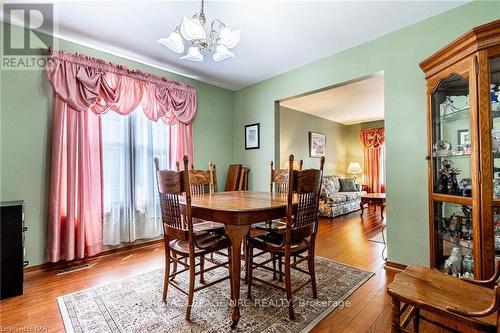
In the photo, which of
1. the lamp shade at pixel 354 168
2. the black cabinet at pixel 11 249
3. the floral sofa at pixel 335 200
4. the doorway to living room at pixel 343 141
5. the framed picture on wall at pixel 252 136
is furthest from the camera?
the lamp shade at pixel 354 168

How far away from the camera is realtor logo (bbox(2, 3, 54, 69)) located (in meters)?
2.24

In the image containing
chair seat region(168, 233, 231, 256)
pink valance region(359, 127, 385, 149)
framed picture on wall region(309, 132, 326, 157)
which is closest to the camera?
chair seat region(168, 233, 231, 256)

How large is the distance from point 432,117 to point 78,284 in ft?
11.5

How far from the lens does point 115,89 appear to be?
9.47 ft

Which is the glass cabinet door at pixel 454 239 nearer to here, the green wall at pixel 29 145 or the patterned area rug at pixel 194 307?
the patterned area rug at pixel 194 307

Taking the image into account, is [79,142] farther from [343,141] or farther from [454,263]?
[343,141]

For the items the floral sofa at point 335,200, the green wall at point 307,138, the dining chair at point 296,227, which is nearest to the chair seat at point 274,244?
the dining chair at point 296,227

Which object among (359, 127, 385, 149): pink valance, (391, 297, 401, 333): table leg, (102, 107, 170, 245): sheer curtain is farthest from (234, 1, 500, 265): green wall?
(359, 127, 385, 149): pink valance

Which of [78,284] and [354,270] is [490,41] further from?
[78,284]

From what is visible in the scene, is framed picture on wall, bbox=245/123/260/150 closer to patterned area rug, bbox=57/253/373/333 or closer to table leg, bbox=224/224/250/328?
patterned area rug, bbox=57/253/373/333

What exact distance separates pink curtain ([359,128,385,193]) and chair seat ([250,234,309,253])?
5950 millimetres

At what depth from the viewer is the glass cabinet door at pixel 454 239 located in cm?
174

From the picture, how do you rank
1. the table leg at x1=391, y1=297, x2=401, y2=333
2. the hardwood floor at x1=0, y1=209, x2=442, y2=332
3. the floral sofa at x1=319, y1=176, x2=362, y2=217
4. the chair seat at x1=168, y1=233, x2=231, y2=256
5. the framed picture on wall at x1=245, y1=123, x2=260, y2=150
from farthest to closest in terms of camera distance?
the floral sofa at x1=319, y1=176, x2=362, y2=217, the framed picture on wall at x1=245, y1=123, x2=260, y2=150, the chair seat at x1=168, y1=233, x2=231, y2=256, the hardwood floor at x1=0, y1=209, x2=442, y2=332, the table leg at x1=391, y1=297, x2=401, y2=333

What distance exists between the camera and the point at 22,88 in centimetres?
240
